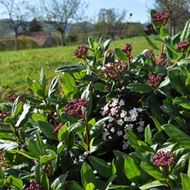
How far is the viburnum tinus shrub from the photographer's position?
1.54 metres

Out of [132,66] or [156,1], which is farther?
[156,1]

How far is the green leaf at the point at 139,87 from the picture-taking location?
186 cm

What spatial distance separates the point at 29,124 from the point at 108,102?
397 mm

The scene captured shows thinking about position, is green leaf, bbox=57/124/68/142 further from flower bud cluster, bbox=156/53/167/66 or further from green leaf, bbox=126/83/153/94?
flower bud cluster, bbox=156/53/167/66

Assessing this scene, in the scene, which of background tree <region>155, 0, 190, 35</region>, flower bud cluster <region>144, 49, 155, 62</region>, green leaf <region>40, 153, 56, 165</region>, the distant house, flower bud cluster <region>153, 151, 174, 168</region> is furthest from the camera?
the distant house

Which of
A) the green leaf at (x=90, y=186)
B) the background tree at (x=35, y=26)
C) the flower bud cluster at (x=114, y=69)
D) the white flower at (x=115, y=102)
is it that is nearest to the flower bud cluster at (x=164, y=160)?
the green leaf at (x=90, y=186)

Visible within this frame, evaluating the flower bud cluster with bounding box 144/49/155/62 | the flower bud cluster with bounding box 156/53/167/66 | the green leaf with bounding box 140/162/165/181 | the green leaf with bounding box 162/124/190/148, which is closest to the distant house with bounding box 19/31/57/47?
the flower bud cluster with bounding box 144/49/155/62

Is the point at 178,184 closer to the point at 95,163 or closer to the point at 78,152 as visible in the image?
the point at 95,163

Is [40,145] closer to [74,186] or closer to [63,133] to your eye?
[63,133]

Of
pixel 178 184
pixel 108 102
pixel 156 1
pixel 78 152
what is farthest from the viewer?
pixel 156 1

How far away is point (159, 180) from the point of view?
1.44 m

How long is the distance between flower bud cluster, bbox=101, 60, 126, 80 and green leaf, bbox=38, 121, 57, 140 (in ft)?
1.25

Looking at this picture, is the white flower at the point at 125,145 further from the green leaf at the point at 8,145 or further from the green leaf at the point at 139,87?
the green leaf at the point at 8,145

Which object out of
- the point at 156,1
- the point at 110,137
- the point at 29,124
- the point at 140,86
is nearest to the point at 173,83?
the point at 140,86
